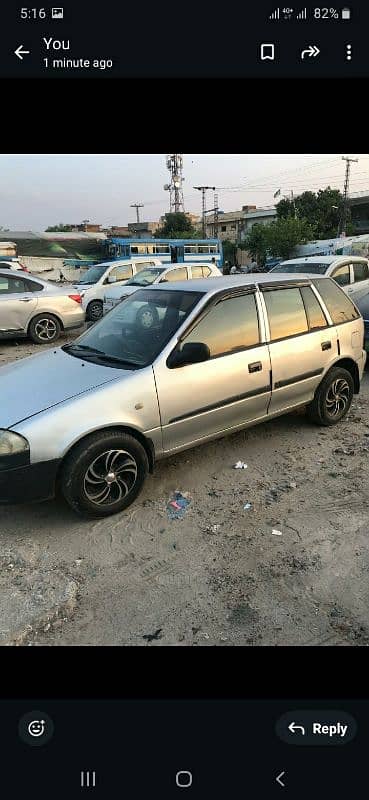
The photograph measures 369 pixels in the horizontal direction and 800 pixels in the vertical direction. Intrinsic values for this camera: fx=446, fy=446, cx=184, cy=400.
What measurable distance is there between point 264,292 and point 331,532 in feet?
6.84

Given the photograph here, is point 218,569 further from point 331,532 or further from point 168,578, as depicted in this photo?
point 331,532

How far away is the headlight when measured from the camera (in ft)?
8.73

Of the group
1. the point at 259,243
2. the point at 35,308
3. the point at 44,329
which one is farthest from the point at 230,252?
the point at 35,308

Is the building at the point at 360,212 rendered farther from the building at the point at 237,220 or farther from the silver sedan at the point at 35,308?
the silver sedan at the point at 35,308

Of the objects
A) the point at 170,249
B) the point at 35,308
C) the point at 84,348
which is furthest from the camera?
the point at 170,249

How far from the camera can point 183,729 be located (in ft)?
3.23

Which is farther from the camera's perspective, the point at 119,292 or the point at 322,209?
the point at 322,209

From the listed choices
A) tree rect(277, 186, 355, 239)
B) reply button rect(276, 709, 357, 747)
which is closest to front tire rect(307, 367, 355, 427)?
reply button rect(276, 709, 357, 747)

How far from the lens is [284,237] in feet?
110

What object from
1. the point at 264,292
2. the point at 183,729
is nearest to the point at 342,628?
→ the point at 183,729

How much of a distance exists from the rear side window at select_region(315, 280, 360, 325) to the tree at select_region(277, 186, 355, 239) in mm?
43584

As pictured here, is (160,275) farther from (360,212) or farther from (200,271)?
(360,212)

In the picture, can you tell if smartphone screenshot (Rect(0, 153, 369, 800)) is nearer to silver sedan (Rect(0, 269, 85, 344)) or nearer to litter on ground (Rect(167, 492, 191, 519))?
litter on ground (Rect(167, 492, 191, 519))

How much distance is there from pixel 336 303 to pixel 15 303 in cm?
622
